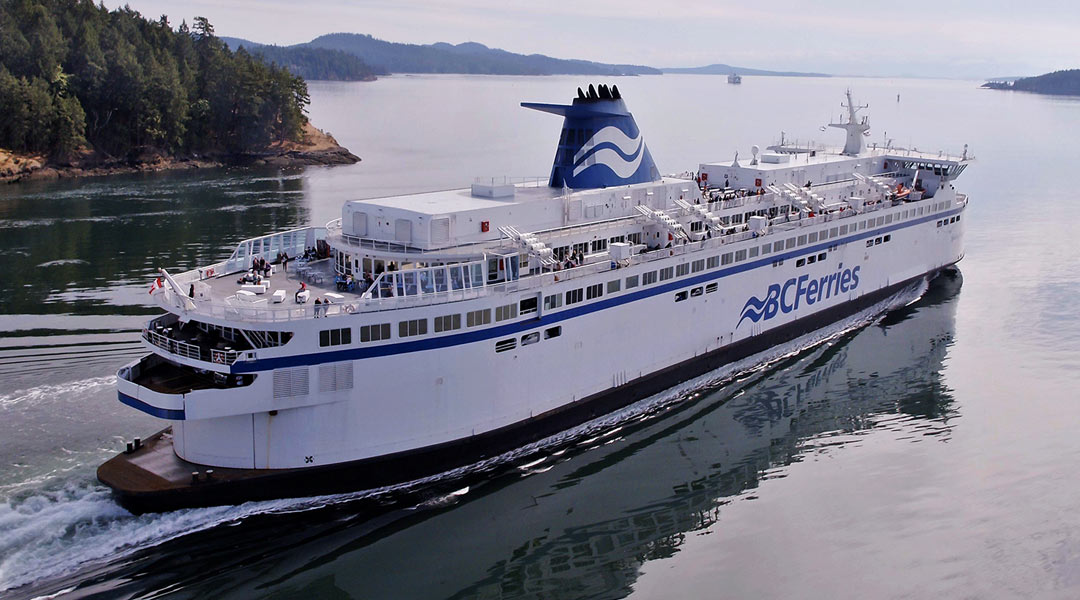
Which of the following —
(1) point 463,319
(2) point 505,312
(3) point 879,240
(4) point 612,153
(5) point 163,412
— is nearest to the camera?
(5) point 163,412

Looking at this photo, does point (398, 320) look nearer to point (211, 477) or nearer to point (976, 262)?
point (211, 477)

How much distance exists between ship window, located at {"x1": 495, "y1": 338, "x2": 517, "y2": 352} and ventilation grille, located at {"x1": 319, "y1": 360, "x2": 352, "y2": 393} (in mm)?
3911

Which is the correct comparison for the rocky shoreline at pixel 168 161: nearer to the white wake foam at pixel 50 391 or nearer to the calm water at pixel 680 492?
the calm water at pixel 680 492

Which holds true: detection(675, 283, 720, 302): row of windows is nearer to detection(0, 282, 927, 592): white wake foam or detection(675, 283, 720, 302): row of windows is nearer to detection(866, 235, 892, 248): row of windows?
detection(0, 282, 927, 592): white wake foam

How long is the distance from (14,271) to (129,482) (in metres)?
26.5

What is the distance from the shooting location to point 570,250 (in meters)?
26.5

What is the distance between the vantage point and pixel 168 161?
82.9 metres

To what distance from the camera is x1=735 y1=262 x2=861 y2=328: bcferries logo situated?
3114cm

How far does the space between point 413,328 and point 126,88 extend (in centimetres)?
7277

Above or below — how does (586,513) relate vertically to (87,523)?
below

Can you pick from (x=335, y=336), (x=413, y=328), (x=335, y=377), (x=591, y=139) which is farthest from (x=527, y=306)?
(x=591, y=139)

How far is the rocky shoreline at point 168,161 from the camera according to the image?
7269cm

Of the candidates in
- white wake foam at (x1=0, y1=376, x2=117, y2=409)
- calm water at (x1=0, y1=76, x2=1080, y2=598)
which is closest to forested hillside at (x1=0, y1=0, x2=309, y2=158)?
calm water at (x1=0, y1=76, x2=1080, y2=598)

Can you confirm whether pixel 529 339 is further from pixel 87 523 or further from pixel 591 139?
pixel 87 523
